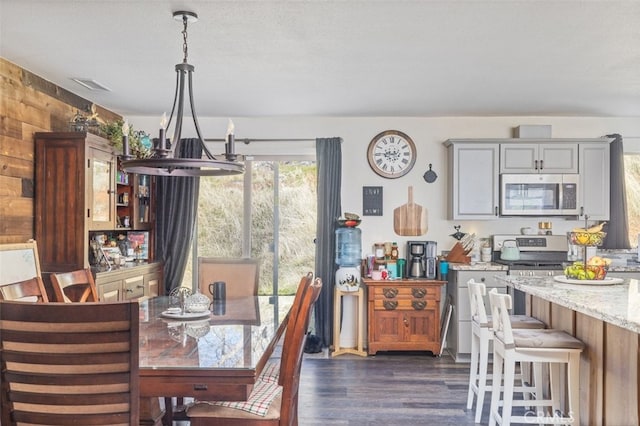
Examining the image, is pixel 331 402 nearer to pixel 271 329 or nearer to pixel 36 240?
pixel 271 329

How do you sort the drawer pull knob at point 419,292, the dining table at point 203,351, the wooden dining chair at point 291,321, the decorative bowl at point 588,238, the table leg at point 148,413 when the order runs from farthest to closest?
the drawer pull knob at point 419,292, the decorative bowl at point 588,238, the table leg at point 148,413, the wooden dining chair at point 291,321, the dining table at point 203,351

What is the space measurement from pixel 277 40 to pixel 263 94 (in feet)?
4.50

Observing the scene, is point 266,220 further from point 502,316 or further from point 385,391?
point 502,316

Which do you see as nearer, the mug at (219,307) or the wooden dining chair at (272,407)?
the wooden dining chair at (272,407)

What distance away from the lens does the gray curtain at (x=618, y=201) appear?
5.25 m

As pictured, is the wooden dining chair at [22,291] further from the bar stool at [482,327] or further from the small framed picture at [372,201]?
the small framed picture at [372,201]

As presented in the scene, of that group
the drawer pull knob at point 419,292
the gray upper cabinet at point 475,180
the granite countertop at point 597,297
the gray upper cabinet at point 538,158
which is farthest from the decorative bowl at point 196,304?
the gray upper cabinet at point 538,158

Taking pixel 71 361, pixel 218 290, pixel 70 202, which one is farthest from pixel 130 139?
pixel 71 361

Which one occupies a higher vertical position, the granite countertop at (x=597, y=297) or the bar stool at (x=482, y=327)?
the granite countertop at (x=597, y=297)

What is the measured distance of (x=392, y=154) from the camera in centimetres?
549

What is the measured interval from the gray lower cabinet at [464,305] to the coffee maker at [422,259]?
318 mm

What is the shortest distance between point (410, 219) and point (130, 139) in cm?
295

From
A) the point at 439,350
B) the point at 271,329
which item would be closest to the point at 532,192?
the point at 439,350

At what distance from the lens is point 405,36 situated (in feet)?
10.2
